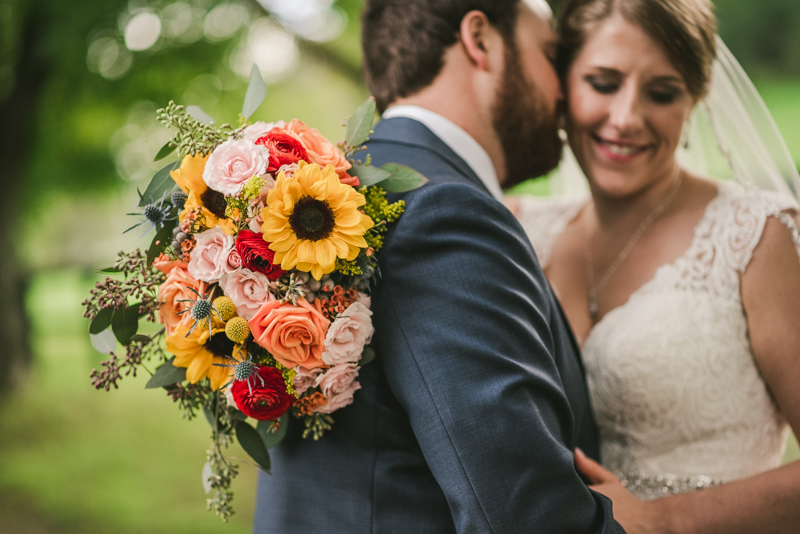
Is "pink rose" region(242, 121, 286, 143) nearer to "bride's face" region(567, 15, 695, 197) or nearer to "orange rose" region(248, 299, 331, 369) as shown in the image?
"orange rose" region(248, 299, 331, 369)

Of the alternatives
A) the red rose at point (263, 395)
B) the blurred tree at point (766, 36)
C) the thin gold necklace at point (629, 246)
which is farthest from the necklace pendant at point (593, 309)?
the blurred tree at point (766, 36)

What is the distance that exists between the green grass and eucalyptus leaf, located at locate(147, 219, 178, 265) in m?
5.07

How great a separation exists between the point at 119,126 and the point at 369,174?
6406mm

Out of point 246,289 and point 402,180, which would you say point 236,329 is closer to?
point 246,289

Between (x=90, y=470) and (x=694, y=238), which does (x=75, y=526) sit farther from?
(x=694, y=238)

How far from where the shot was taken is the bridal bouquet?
4.29 ft

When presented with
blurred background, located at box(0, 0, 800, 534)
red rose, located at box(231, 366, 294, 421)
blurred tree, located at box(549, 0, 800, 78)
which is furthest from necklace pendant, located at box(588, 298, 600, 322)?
blurred tree, located at box(549, 0, 800, 78)

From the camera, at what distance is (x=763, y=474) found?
6.51 ft

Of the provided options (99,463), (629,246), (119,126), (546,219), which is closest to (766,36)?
(546,219)

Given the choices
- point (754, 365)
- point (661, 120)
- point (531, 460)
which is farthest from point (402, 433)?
point (661, 120)

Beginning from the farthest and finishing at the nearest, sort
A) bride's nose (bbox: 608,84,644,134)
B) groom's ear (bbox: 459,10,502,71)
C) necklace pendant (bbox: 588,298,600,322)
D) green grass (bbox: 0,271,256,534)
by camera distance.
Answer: green grass (bbox: 0,271,256,534) → necklace pendant (bbox: 588,298,600,322) → bride's nose (bbox: 608,84,644,134) → groom's ear (bbox: 459,10,502,71)

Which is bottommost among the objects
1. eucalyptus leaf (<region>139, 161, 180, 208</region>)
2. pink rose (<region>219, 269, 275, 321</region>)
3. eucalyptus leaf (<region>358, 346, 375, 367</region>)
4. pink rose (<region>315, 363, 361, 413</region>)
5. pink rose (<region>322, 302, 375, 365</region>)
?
pink rose (<region>315, 363, 361, 413</region>)

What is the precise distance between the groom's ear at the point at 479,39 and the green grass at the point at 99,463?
524 centimetres

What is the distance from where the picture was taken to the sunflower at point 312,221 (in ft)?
4.23
